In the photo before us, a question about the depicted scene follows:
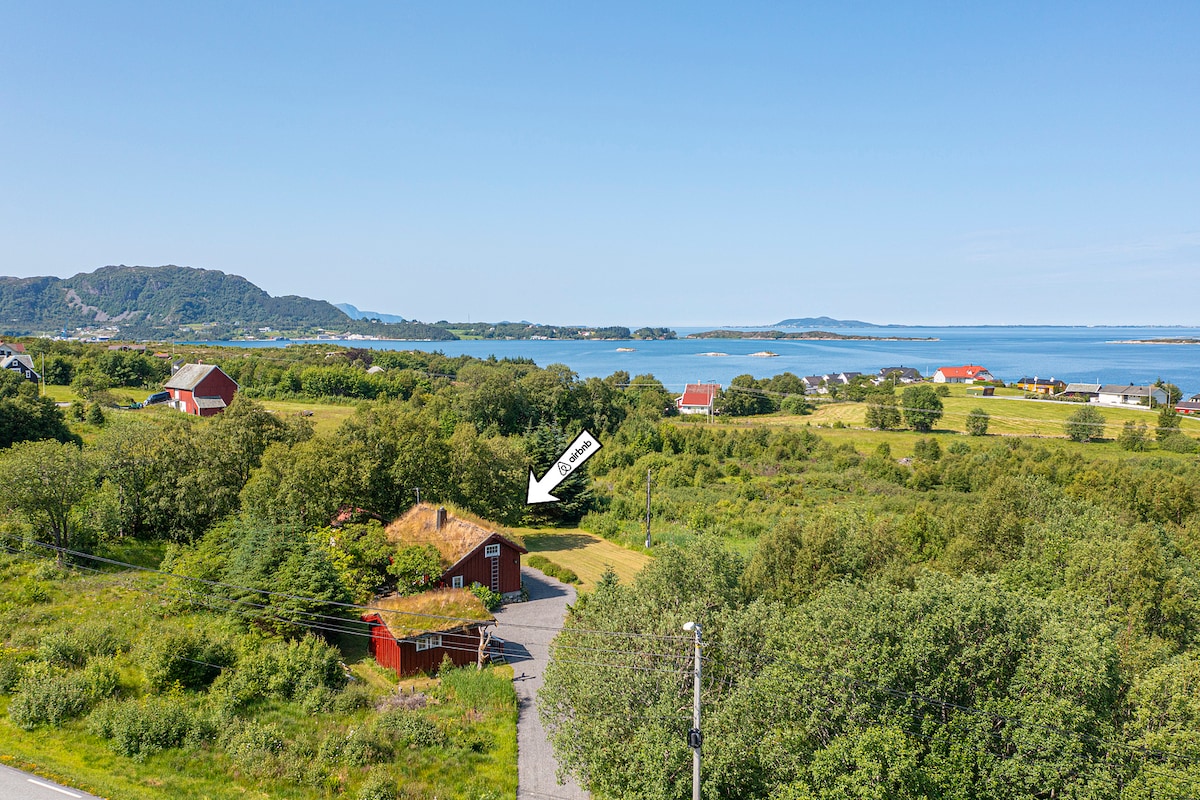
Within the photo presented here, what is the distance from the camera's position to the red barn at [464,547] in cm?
2238

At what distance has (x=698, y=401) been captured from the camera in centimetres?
7100

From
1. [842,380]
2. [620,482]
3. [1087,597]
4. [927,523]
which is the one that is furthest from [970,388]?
[1087,597]

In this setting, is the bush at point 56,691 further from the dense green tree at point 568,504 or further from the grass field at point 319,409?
the grass field at point 319,409

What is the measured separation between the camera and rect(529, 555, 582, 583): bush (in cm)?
2652

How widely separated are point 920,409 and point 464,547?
5155 cm

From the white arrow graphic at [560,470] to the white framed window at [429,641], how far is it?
700 inches

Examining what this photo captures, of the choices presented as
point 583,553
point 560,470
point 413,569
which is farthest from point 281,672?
point 560,470

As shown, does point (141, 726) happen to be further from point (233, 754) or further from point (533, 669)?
point (533, 669)

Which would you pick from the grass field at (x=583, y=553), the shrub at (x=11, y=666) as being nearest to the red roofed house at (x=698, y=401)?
the grass field at (x=583, y=553)

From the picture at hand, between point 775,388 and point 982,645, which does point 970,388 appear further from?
point 982,645

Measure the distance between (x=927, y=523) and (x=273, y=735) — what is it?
2392 cm

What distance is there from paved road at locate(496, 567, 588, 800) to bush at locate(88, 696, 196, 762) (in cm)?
723

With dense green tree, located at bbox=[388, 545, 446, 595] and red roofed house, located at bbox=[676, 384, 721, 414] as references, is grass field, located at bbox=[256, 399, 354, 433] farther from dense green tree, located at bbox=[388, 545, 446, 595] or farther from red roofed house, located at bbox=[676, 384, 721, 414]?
red roofed house, located at bbox=[676, 384, 721, 414]

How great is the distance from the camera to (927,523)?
2611cm
